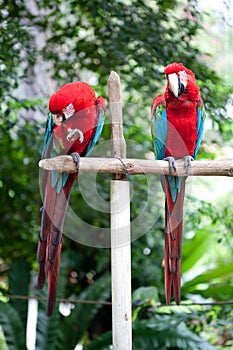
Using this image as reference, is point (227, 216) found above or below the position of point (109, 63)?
below

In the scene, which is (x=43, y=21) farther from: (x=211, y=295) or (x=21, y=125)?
(x=211, y=295)

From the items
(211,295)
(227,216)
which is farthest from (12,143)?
(211,295)

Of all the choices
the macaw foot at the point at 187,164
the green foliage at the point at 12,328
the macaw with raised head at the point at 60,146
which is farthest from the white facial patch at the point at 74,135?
the green foliage at the point at 12,328

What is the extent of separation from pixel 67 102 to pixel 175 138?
0.25 metres

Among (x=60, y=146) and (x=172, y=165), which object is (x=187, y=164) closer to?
(x=172, y=165)

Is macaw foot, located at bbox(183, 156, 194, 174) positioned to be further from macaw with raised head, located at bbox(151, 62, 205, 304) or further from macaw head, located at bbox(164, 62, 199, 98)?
macaw head, located at bbox(164, 62, 199, 98)

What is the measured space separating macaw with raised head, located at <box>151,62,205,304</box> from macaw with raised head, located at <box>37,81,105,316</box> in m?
0.13

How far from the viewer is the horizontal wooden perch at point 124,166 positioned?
96 centimetres

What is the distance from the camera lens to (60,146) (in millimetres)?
1072

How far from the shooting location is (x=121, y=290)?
0.98m

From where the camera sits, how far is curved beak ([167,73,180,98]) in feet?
3.34

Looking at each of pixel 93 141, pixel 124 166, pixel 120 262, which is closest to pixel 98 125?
pixel 93 141

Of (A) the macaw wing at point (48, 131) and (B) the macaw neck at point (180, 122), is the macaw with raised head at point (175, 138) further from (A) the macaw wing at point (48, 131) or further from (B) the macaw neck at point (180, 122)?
(A) the macaw wing at point (48, 131)

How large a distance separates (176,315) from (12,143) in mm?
901
